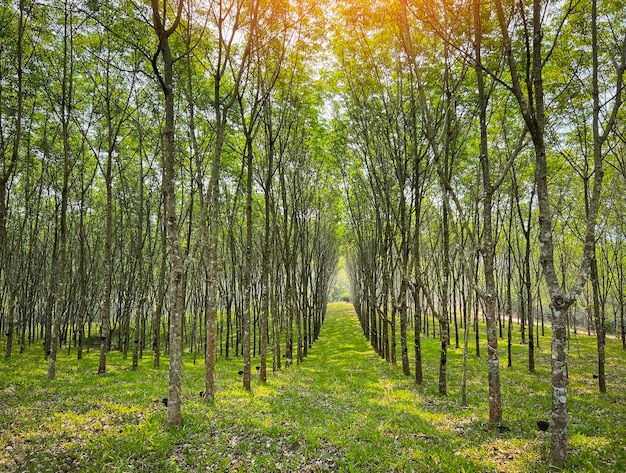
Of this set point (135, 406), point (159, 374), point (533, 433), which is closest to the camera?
point (533, 433)

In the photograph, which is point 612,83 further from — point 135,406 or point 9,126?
point 9,126

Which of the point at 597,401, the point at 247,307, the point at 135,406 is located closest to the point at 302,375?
the point at 247,307

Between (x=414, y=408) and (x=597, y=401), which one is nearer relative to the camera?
(x=414, y=408)

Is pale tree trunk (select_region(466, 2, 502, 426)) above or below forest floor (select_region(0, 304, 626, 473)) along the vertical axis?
above

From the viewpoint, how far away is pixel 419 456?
22.0 ft

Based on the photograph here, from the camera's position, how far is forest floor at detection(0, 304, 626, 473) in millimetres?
6465

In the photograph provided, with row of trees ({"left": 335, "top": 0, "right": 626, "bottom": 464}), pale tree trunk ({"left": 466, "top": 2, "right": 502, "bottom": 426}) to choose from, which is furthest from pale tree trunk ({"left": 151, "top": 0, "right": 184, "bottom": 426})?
pale tree trunk ({"left": 466, "top": 2, "right": 502, "bottom": 426})

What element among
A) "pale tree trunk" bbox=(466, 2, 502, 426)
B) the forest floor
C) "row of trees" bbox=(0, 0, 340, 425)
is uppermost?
"row of trees" bbox=(0, 0, 340, 425)

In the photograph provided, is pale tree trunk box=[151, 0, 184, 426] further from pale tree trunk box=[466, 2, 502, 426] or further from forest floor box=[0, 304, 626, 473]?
pale tree trunk box=[466, 2, 502, 426]

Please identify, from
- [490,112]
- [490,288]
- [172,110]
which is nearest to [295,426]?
[490,288]

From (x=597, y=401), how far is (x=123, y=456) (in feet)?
48.5

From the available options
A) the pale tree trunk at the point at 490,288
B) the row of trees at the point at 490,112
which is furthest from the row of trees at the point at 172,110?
the pale tree trunk at the point at 490,288

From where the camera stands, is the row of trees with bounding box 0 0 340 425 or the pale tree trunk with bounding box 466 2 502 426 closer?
the pale tree trunk with bounding box 466 2 502 426

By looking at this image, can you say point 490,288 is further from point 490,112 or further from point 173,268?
point 490,112
